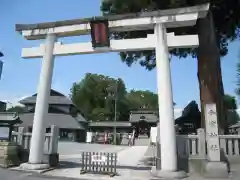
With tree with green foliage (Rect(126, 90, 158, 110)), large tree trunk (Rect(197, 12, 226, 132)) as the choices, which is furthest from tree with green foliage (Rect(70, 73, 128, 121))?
large tree trunk (Rect(197, 12, 226, 132))

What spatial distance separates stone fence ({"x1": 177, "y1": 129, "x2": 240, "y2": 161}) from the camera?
11.7 m

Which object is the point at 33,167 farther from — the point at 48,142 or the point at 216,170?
the point at 216,170

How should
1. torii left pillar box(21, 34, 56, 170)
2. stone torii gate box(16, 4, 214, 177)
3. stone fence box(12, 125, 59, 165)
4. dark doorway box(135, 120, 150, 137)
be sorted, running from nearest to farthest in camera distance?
stone torii gate box(16, 4, 214, 177)
torii left pillar box(21, 34, 56, 170)
stone fence box(12, 125, 59, 165)
dark doorway box(135, 120, 150, 137)

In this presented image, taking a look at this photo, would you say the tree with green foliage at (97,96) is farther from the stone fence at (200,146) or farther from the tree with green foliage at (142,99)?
the stone fence at (200,146)

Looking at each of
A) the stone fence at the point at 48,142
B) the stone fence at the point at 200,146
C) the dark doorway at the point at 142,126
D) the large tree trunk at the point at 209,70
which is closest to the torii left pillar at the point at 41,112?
the stone fence at the point at 48,142

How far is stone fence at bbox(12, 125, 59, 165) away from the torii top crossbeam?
15.2 ft

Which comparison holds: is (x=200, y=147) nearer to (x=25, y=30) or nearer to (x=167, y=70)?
(x=167, y=70)

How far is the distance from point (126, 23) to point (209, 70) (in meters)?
4.81

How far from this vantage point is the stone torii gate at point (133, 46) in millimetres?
11211

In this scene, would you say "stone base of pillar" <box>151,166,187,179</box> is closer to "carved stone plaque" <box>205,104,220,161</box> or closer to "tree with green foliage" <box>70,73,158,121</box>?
"carved stone plaque" <box>205,104,220,161</box>

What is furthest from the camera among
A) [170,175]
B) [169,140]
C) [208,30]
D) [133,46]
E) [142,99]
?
[142,99]

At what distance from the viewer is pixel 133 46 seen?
Answer: 12508mm

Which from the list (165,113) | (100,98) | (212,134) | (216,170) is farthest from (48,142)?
→ (100,98)

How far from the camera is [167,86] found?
11539mm
